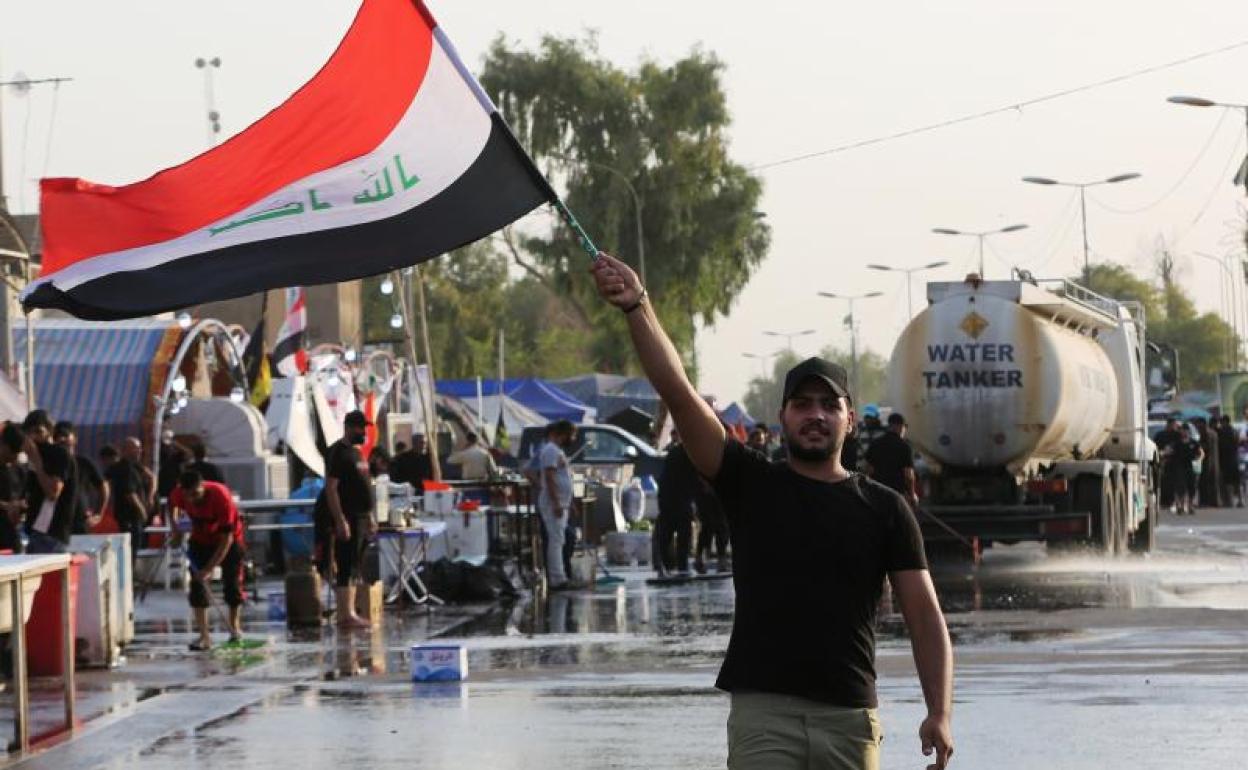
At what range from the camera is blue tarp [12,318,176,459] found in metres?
35.6

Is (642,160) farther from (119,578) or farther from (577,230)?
(577,230)

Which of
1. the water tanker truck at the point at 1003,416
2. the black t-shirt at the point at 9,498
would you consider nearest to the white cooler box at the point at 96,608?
the black t-shirt at the point at 9,498

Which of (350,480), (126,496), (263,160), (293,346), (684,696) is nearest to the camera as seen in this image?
(263,160)

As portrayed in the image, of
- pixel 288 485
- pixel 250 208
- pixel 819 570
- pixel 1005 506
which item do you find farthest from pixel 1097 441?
pixel 819 570

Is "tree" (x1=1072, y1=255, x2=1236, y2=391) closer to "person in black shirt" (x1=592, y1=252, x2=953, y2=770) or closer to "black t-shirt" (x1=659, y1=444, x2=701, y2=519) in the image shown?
"black t-shirt" (x1=659, y1=444, x2=701, y2=519)

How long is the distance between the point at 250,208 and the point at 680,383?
12.8 feet

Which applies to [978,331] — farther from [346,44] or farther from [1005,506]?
[346,44]

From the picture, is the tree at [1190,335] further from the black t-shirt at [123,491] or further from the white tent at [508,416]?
the black t-shirt at [123,491]

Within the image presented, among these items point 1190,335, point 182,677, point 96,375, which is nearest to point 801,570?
point 182,677

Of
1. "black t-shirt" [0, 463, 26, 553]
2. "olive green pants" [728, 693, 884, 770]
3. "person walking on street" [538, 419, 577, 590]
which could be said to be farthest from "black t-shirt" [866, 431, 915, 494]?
"olive green pants" [728, 693, 884, 770]

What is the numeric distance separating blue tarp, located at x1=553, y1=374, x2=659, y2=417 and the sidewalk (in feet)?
140

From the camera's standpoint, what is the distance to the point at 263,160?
1027 cm

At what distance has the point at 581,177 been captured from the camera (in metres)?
72.2

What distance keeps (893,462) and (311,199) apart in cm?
1495
